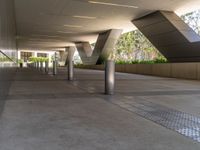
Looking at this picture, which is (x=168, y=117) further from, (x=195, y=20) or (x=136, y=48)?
(x=136, y=48)

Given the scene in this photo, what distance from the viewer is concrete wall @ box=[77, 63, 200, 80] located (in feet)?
48.6

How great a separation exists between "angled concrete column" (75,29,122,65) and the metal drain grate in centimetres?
2200

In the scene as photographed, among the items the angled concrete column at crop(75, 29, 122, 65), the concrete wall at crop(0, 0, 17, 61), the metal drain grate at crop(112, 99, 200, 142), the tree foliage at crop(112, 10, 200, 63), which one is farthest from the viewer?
the tree foliage at crop(112, 10, 200, 63)

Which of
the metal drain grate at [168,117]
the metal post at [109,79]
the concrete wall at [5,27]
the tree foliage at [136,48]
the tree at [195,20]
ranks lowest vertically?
the metal drain grate at [168,117]

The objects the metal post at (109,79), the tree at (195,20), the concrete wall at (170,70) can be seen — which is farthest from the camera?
the tree at (195,20)

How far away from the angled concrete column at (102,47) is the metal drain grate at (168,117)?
2200 cm

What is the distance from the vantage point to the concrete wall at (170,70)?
1480 centimetres

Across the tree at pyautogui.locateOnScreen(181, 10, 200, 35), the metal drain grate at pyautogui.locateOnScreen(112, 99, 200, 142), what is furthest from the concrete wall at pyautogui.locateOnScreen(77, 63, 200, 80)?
the metal drain grate at pyautogui.locateOnScreen(112, 99, 200, 142)

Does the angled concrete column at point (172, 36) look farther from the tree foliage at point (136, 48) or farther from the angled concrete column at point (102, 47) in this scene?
the tree foliage at point (136, 48)

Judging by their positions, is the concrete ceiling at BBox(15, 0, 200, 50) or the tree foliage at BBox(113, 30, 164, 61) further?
the tree foliage at BBox(113, 30, 164, 61)

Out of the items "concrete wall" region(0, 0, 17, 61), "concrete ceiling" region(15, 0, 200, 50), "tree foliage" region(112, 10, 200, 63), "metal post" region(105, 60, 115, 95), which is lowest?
"metal post" region(105, 60, 115, 95)

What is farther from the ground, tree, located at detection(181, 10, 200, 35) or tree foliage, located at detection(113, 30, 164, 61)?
tree, located at detection(181, 10, 200, 35)

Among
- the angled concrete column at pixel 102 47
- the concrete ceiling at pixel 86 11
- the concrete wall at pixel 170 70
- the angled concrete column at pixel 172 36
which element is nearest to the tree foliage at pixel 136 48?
the angled concrete column at pixel 102 47

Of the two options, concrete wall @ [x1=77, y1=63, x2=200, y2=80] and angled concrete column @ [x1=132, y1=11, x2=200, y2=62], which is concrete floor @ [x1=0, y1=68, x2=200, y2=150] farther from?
angled concrete column @ [x1=132, y1=11, x2=200, y2=62]
